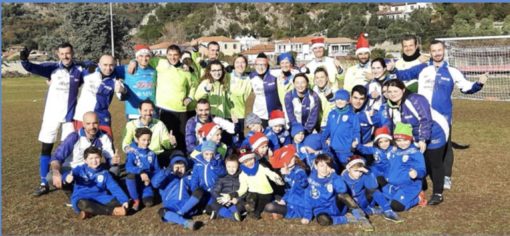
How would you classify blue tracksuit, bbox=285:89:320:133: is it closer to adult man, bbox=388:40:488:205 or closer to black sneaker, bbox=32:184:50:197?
adult man, bbox=388:40:488:205

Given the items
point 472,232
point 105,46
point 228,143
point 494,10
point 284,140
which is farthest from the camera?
point 494,10

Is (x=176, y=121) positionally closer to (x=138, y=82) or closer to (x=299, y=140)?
(x=138, y=82)

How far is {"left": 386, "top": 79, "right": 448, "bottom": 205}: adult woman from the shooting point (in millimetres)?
5629

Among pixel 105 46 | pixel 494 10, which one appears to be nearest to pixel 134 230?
pixel 105 46

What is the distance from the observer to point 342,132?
6004mm

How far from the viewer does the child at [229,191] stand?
5234 millimetres

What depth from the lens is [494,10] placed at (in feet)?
275

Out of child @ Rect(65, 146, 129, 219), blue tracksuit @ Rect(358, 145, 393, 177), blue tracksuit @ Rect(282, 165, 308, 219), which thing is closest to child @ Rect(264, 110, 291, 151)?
blue tracksuit @ Rect(282, 165, 308, 219)

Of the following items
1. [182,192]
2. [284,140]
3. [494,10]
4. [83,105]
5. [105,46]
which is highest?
[494,10]

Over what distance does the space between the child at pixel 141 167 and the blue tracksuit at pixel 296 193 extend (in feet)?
6.00

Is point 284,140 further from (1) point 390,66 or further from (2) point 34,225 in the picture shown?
(2) point 34,225

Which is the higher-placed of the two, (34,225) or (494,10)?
(494,10)

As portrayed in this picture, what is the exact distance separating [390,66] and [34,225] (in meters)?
5.27

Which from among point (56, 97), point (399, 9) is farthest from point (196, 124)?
point (399, 9)
